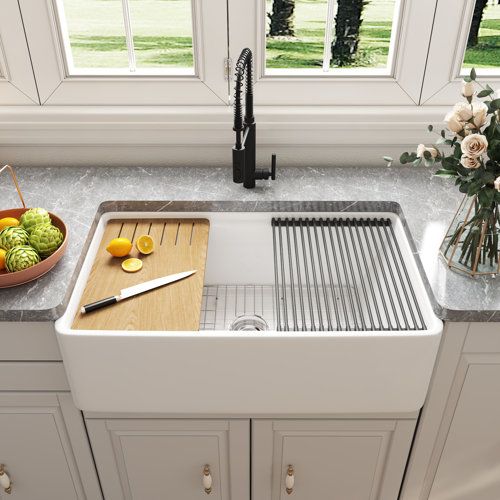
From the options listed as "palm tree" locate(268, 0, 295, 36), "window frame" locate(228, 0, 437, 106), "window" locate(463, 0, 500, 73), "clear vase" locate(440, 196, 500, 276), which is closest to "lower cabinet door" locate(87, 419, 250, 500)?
"clear vase" locate(440, 196, 500, 276)

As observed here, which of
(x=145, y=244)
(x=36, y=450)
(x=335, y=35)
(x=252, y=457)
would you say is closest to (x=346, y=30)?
(x=335, y=35)

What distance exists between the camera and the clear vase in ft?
4.02

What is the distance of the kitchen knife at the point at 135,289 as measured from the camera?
48.0 inches

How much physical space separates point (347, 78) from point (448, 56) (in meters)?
0.30

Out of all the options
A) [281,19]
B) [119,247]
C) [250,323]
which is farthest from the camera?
[281,19]

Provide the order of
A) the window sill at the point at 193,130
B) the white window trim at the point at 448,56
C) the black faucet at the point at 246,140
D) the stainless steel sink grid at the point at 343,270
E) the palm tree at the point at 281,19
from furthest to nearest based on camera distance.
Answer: the palm tree at the point at 281,19, the window sill at the point at 193,130, the white window trim at the point at 448,56, the black faucet at the point at 246,140, the stainless steel sink grid at the point at 343,270

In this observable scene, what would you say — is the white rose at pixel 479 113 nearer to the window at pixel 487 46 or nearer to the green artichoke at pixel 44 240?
the green artichoke at pixel 44 240

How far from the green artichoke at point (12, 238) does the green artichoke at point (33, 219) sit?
0.12ft

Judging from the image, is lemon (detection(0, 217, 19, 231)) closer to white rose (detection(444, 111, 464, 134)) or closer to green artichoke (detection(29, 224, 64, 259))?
green artichoke (detection(29, 224, 64, 259))

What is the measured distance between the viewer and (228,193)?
157 centimetres

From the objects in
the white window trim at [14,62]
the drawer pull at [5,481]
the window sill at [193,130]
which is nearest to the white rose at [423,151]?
the window sill at [193,130]

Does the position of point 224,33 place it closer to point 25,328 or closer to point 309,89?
point 309,89

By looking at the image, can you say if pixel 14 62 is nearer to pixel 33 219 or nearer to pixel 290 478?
pixel 33 219

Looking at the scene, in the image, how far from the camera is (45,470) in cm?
148
